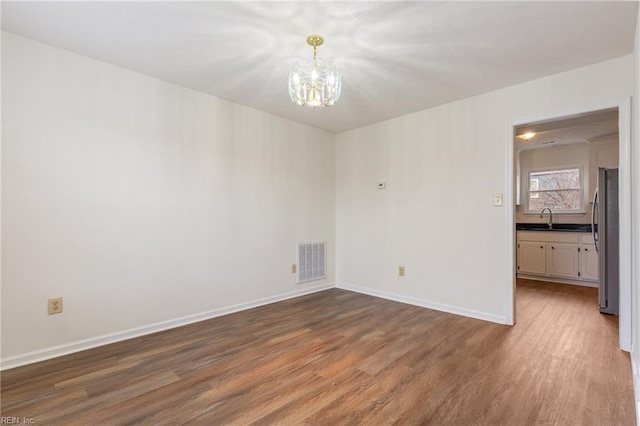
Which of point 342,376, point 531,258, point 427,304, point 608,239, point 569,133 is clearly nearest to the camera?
point 342,376

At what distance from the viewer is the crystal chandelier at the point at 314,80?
2.06m

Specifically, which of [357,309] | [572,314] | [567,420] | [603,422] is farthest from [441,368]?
[572,314]

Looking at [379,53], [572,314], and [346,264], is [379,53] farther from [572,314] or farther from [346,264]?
[572,314]

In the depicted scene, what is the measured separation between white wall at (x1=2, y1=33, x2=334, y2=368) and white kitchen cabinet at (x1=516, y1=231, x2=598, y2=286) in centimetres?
422

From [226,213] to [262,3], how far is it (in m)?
2.10

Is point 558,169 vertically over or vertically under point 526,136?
under

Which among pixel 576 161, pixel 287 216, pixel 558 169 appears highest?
pixel 576 161

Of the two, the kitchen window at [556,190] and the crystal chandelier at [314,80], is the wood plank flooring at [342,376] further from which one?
the kitchen window at [556,190]

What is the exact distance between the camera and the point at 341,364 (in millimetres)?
2195

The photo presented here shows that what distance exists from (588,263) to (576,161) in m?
1.78

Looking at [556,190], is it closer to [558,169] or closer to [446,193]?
[558,169]

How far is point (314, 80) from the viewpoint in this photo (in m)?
2.06

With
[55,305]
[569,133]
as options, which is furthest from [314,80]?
[569,133]

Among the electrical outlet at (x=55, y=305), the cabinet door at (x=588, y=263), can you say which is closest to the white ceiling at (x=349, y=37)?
the electrical outlet at (x=55, y=305)
